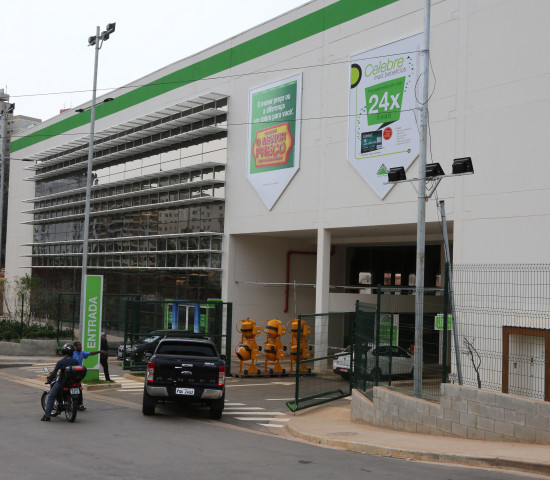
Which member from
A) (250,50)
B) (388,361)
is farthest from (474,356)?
(250,50)

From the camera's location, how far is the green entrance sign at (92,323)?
68.9 ft

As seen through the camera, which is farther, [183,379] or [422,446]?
[183,379]

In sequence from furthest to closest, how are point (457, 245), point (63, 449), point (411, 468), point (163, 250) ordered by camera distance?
point (163, 250) → point (457, 245) → point (63, 449) → point (411, 468)

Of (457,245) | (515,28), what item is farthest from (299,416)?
(515,28)

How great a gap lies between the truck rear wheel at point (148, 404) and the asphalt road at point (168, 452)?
0.60ft

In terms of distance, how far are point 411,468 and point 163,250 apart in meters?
29.7

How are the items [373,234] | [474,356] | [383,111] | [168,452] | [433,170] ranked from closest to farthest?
1. [168,452]
2. [474,356]
3. [433,170]
4. [383,111]
5. [373,234]

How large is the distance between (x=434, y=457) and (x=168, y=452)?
4228mm

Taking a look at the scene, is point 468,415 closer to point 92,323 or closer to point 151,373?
point 151,373

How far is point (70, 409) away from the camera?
1429cm

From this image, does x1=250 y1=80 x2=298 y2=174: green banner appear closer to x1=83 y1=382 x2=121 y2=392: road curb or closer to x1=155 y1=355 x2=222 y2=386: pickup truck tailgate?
x1=83 y1=382 x2=121 y2=392: road curb

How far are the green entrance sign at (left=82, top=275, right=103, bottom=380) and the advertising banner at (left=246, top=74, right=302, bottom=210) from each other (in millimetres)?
11165

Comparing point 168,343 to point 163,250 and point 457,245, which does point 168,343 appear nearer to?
point 457,245

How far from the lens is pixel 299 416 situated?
17.0 m
